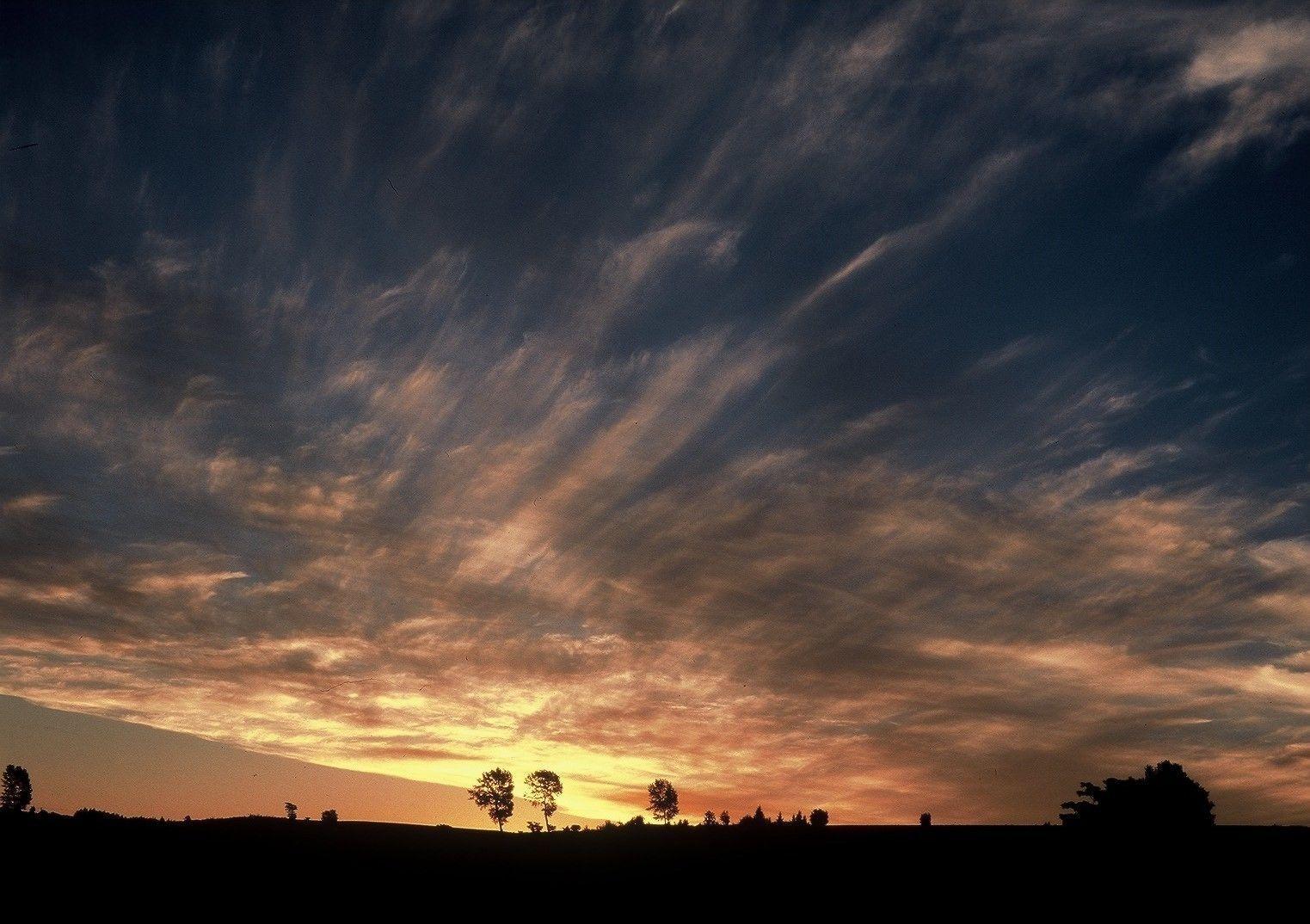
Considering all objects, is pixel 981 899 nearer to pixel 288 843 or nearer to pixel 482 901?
pixel 482 901

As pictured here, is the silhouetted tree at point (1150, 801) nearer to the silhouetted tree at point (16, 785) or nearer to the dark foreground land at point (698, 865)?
the dark foreground land at point (698, 865)

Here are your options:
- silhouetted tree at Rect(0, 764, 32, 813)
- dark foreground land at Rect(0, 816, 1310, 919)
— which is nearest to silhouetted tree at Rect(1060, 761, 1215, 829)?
dark foreground land at Rect(0, 816, 1310, 919)

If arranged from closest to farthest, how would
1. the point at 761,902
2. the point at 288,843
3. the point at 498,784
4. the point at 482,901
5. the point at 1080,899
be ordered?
the point at 1080,899 < the point at 761,902 < the point at 482,901 < the point at 288,843 < the point at 498,784

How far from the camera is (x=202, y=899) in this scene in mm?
29188

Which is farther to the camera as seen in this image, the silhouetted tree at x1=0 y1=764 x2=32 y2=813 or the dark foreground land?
the silhouetted tree at x1=0 y1=764 x2=32 y2=813

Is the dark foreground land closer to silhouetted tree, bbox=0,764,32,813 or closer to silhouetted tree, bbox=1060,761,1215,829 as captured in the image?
silhouetted tree, bbox=1060,761,1215,829

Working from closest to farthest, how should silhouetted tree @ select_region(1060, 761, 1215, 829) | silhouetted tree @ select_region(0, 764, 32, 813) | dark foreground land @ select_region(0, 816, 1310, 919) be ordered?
dark foreground land @ select_region(0, 816, 1310, 919) → silhouetted tree @ select_region(1060, 761, 1215, 829) → silhouetted tree @ select_region(0, 764, 32, 813)

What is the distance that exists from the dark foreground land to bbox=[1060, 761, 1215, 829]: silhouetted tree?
5210 centimetres

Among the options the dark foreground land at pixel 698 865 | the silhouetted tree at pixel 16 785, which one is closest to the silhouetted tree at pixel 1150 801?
the dark foreground land at pixel 698 865

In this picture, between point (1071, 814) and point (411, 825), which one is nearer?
point (411, 825)

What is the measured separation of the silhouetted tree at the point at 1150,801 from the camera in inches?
2963

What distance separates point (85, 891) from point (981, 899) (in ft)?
101

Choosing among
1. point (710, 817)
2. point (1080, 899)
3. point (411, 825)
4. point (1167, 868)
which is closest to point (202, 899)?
point (411, 825)

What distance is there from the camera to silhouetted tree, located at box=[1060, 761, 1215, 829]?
75.2 m
